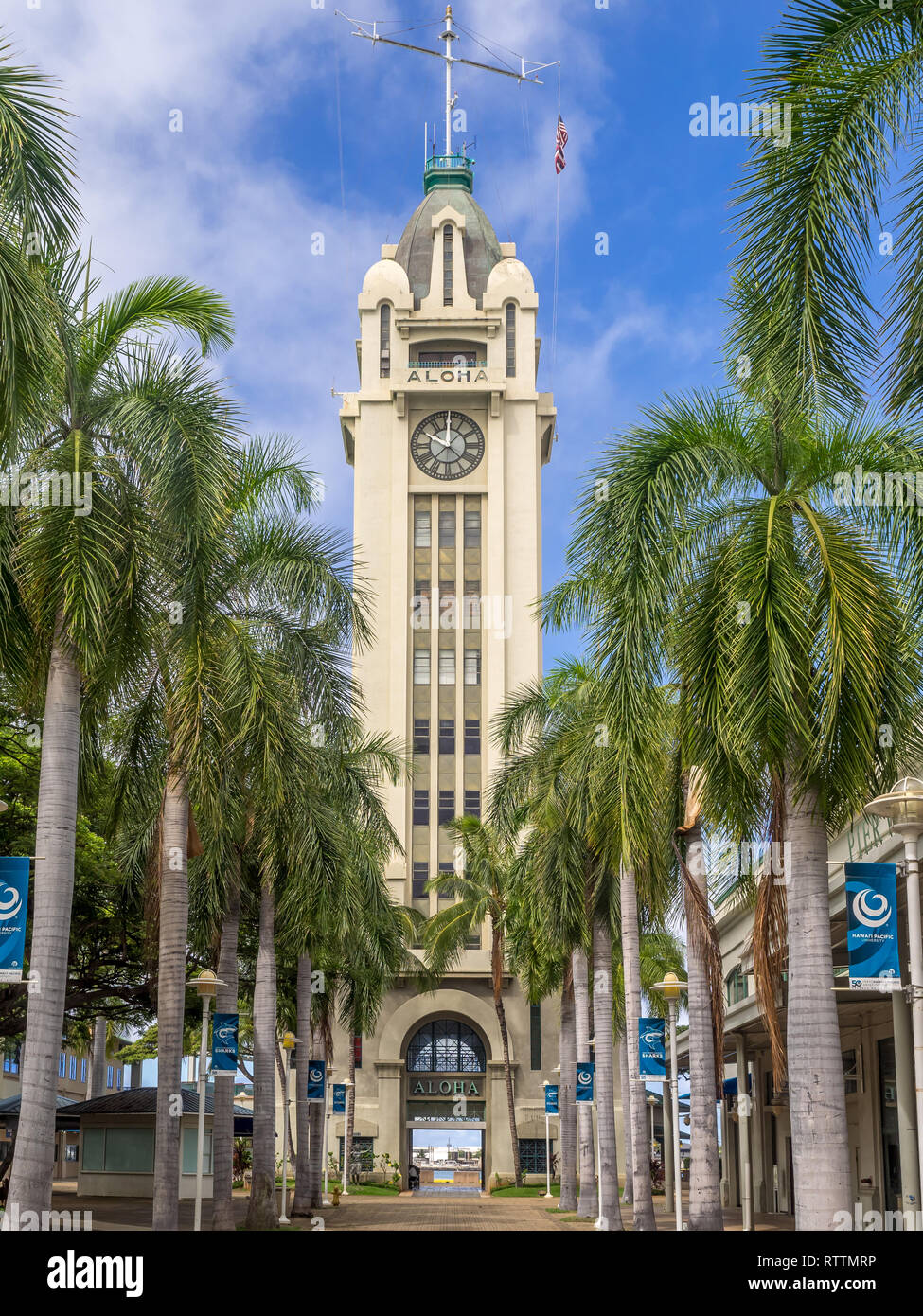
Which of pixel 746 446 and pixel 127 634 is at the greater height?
pixel 746 446

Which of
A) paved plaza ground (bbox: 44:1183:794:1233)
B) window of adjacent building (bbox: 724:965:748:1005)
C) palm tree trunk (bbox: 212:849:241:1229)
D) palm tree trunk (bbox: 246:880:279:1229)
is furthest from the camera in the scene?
window of adjacent building (bbox: 724:965:748:1005)

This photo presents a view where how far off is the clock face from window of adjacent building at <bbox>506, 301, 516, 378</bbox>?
390 cm

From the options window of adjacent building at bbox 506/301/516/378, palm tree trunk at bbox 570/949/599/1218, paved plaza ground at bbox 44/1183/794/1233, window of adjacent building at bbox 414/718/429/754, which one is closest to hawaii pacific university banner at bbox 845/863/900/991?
paved plaza ground at bbox 44/1183/794/1233

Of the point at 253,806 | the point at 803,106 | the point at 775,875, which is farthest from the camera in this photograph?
the point at 253,806

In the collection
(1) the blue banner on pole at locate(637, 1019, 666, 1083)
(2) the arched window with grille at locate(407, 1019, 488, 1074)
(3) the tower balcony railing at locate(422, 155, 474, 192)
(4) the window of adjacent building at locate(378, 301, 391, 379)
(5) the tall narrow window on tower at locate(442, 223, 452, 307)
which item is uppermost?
(3) the tower balcony railing at locate(422, 155, 474, 192)

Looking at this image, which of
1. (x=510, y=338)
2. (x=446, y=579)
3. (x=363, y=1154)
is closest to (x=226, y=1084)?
(x=363, y=1154)

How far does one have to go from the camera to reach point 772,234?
42.6ft

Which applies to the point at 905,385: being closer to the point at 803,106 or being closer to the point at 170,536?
the point at 803,106

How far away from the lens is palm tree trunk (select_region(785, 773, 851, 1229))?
45.2 ft

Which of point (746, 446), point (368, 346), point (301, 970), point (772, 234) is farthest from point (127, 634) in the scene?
point (368, 346)

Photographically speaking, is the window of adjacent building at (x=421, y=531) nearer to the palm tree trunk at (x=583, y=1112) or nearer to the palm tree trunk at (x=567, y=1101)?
the palm tree trunk at (x=567, y=1101)

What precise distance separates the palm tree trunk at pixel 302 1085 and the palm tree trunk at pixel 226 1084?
714cm

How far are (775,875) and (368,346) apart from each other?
70.7m
